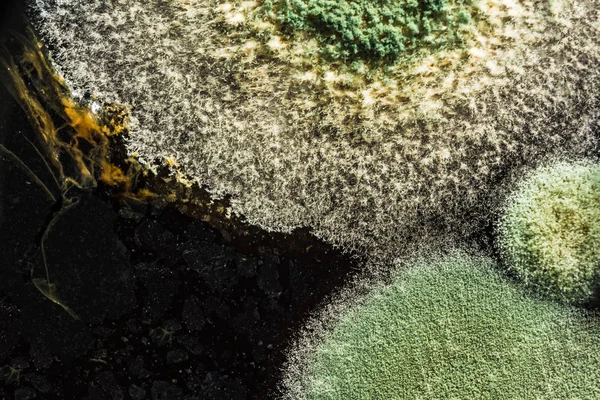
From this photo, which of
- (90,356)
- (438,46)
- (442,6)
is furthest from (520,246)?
(90,356)

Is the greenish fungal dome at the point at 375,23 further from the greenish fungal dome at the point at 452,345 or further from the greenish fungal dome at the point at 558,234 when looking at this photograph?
the greenish fungal dome at the point at 452,345

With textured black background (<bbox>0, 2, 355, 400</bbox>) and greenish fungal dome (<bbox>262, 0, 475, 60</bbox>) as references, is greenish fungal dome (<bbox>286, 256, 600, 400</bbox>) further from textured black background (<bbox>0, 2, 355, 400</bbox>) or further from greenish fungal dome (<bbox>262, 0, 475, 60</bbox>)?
greenish fungal dome (<bbox>262, 0, 475, 60</bbox>)

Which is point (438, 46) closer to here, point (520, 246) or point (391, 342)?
point (520, 246)

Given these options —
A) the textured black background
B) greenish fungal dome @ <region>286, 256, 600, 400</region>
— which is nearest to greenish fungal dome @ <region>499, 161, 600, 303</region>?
greenish fungal dome @ <region>286, 256, 600, 400</region>

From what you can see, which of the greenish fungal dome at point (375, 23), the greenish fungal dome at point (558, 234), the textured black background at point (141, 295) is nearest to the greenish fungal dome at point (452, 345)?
the greenish fungal dome at point (558, 234)

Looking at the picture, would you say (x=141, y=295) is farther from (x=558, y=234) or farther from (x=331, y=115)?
(x=558, y=234)

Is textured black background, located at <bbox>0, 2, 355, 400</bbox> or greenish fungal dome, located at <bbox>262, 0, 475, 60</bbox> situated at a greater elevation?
greenish fungal dome, located at <bbox>262, 0, 475, 60</bbox>

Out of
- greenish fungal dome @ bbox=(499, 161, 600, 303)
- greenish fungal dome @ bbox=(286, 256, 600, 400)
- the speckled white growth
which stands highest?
the speckled white growth
